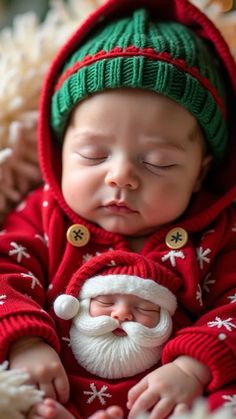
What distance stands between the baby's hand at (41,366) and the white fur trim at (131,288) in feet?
0.47

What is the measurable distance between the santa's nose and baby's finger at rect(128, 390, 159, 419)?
146 millimetres

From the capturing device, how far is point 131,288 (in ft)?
3.81

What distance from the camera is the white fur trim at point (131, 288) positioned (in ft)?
3.82

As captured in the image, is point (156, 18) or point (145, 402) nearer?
point (145, 402)

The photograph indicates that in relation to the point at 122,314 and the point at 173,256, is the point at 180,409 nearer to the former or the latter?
the point at 122,314

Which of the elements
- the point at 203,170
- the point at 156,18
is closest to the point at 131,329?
the point at 203,170

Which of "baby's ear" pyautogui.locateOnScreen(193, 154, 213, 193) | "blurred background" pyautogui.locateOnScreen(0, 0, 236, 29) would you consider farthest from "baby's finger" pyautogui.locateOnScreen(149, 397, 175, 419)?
"blurred background" pyautogui.locateOnScreen(0, 0, 236, 29)

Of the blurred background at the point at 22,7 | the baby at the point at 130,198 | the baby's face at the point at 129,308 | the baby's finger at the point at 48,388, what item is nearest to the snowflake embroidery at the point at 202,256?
the baby at the point at 130,198

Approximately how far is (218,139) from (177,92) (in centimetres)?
15

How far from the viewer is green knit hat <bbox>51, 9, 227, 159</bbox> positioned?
122 cm

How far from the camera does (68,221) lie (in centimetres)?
132

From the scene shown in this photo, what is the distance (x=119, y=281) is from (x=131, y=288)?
0.08 feet

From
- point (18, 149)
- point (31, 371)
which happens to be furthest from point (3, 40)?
point (31, 371)

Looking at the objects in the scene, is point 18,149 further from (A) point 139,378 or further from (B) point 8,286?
(A) point 139,378
